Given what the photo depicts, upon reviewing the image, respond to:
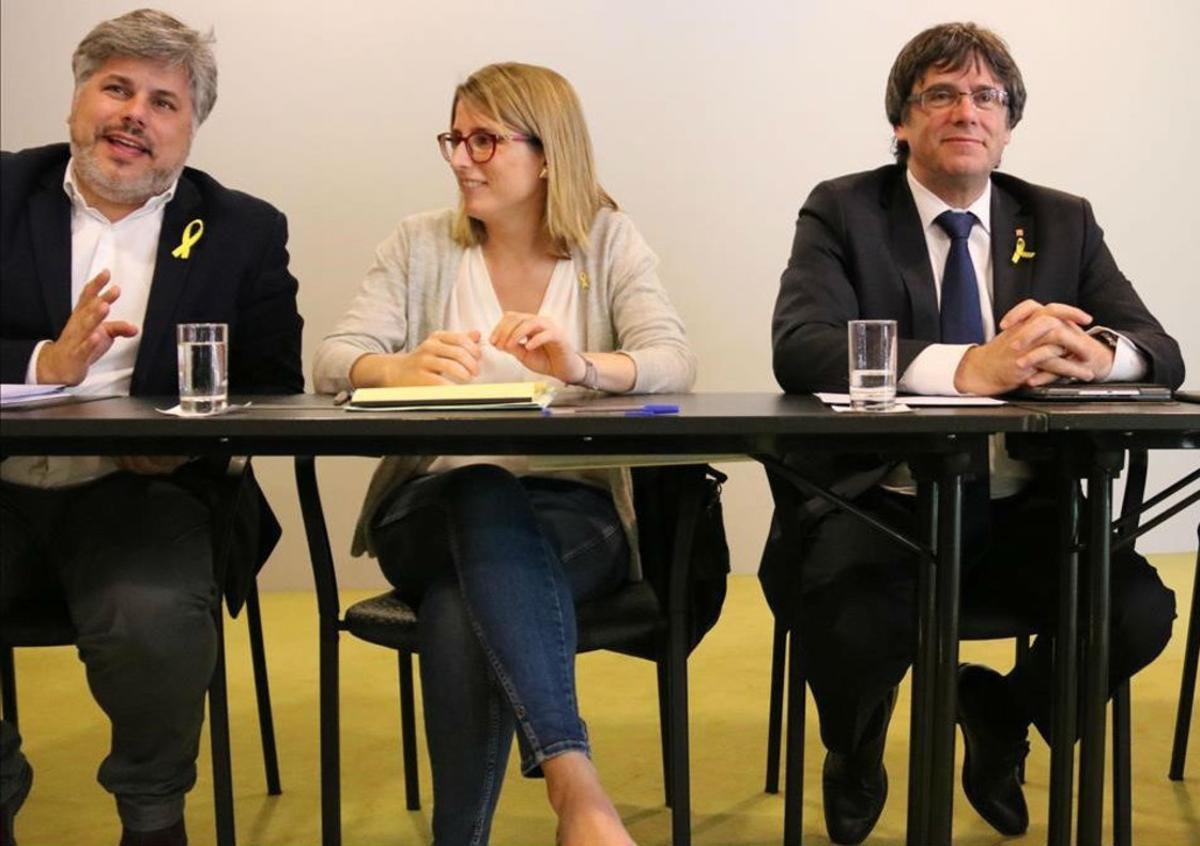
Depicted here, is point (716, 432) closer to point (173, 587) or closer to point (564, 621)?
point (564, 621)

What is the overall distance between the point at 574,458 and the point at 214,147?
256 cm

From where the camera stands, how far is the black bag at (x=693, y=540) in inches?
81.4

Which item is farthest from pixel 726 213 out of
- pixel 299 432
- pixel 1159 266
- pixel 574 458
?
pixel 299 432

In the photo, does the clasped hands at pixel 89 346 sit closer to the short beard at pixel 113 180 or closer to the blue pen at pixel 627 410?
the short beard at pixel 113 180

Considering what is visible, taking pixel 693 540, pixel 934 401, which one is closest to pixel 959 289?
pixel 934 401

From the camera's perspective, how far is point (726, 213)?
4.24 m

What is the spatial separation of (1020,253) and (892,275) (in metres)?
0.22

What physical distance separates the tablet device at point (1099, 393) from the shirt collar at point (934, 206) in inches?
19.0

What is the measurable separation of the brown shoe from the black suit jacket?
899 millimetres

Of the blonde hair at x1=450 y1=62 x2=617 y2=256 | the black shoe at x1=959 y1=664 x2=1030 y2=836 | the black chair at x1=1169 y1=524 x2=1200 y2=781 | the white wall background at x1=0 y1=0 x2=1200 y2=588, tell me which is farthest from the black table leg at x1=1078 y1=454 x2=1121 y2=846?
the white wall background at x1=0 y1=0 x2=1200 y2=588

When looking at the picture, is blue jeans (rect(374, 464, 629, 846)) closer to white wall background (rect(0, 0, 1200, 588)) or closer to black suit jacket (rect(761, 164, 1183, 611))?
black suit jacket (rect(761, 164, 1183, 611))

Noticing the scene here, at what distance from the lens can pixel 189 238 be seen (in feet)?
7.47

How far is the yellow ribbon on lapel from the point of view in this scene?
7.77 ft

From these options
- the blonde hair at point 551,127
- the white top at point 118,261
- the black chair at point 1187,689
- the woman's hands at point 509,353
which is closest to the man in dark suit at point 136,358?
the white top at point 118,261
